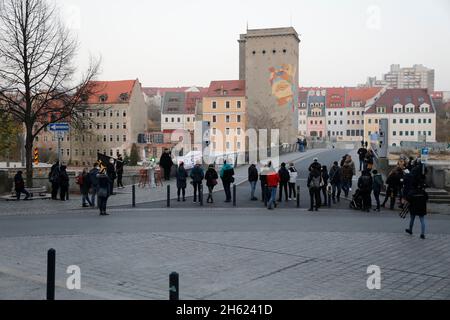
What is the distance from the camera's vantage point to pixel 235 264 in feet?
35.4

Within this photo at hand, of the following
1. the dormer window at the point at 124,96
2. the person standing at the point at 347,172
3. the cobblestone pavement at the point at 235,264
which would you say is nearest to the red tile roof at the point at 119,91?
the dormer window at the point at 124,96

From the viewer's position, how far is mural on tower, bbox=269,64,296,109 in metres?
102

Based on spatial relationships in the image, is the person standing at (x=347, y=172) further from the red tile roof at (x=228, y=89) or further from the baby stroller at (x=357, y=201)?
the red tile roof at (x=228, y=89)

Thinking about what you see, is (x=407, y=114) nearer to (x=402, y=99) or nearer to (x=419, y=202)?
(x=402, y=99)

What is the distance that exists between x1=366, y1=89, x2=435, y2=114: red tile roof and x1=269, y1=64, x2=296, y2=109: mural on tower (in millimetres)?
23526

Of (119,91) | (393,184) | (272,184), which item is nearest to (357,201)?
(393,184)

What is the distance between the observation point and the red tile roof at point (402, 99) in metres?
114

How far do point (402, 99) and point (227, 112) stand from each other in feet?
118

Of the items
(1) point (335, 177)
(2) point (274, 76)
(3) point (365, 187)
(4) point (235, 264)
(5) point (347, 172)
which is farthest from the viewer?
(2) point (274, 76)

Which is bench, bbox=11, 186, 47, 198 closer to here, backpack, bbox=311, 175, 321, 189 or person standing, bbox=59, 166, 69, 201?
person standing, bbox=59, 166, 69, 201

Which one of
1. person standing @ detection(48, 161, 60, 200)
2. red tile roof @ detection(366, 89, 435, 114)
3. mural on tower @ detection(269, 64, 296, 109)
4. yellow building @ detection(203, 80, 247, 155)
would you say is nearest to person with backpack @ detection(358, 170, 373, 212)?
person standing @ detection(48, 161, 60, 200)

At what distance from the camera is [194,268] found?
10438mm

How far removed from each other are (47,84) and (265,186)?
11265mm
